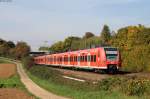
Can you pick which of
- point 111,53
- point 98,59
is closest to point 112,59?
point 111,53

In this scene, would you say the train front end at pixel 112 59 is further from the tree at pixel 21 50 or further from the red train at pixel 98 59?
the tree at pixel 21 50

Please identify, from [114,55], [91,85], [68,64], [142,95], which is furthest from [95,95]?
[68,64]

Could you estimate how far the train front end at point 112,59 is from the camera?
4208 cm

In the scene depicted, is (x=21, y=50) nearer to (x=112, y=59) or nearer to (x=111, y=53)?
(x=111, y=53)

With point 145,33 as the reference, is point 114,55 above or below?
below

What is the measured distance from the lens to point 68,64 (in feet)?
208

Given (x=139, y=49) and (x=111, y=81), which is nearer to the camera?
(x=111, y=81)

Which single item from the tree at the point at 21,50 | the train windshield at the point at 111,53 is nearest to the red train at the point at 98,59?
the train windshield at the point at 111,53

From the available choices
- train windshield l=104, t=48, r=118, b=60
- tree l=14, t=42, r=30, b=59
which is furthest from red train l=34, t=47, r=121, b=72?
tree l=14, t=42, r=30, b=59

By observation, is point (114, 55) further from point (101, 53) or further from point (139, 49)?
point (139, 49)

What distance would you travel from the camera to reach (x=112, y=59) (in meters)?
42.6

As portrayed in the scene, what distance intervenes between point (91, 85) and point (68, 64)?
38599 mm

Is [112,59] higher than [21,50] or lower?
lower

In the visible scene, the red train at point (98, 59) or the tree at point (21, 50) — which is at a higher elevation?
the tree at point (21, 50)
